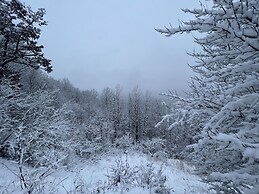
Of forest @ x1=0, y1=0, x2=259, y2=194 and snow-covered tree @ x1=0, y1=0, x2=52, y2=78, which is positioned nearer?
forest @ x1=0, y1=0, x2=259, y2=194

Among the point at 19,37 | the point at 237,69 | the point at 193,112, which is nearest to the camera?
the point at 237,69

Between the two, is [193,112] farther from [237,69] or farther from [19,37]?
[19,37]

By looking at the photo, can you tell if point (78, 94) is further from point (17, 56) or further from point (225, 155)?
point (225, 155)

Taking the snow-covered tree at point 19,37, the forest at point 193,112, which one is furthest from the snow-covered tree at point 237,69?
the snow-covered tree at point 19,37

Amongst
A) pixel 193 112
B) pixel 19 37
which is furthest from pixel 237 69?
pixel 19 37

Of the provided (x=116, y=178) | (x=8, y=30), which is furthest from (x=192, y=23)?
(x=8, y=30)

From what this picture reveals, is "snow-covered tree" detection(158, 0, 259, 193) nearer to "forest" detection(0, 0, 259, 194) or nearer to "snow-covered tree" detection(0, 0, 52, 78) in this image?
"forest" detection(0, 0, 259, 194)

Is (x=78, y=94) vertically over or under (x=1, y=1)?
over

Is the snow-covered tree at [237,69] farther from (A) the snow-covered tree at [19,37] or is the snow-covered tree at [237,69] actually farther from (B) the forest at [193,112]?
(A) the snow-covered tree at [19,37]

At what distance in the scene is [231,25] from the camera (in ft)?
7.93

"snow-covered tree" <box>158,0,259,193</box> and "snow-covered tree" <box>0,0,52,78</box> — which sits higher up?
"snow-covered tree" <box>0,0,52,78</box>

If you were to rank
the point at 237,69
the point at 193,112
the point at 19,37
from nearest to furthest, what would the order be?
1. the point at 237,69
2. the point at 193,112
3. the point at 19,37

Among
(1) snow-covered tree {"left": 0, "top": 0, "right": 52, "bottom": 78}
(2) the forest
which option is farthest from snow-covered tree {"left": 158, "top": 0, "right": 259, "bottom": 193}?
(1) snow-covered tree {"left": 0, "top": 0, "right": 52, "bottom": 78}

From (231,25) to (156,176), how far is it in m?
6.17
